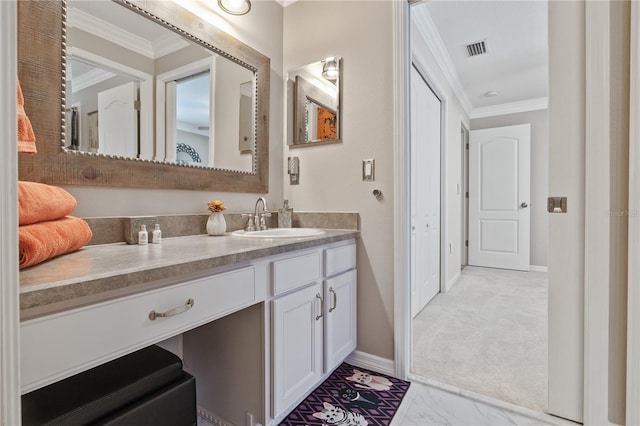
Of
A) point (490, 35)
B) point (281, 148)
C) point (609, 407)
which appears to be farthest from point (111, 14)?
point (490, 35)

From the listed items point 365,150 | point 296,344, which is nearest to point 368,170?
point 365,150

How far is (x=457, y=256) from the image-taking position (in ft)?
13.2

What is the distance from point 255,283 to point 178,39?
1245 mm

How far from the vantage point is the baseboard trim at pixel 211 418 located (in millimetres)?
1316

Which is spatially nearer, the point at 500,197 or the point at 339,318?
the point at 339,318

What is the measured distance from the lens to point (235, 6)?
5.61 ft

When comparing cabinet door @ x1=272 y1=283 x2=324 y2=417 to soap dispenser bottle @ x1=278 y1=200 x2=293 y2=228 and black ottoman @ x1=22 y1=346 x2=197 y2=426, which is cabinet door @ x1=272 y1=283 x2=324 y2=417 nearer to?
black ottoman @ x1=22 y1=346 x2=197 y2=426

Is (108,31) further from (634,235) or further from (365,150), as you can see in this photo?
(634,235)

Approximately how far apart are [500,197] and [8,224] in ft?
17.3

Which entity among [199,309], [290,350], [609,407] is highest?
[199,309]

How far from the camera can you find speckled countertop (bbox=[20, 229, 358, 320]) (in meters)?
0.63

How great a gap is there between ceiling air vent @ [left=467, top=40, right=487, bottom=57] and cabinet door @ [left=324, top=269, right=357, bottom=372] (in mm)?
2609

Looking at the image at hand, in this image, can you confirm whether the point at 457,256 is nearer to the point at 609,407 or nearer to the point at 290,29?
the point at 609,407

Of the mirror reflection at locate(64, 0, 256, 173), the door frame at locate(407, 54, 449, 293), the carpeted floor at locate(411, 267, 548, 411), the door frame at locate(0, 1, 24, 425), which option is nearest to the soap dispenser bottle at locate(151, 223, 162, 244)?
the mirror reflection at locate(64, 0, 256, 173)
